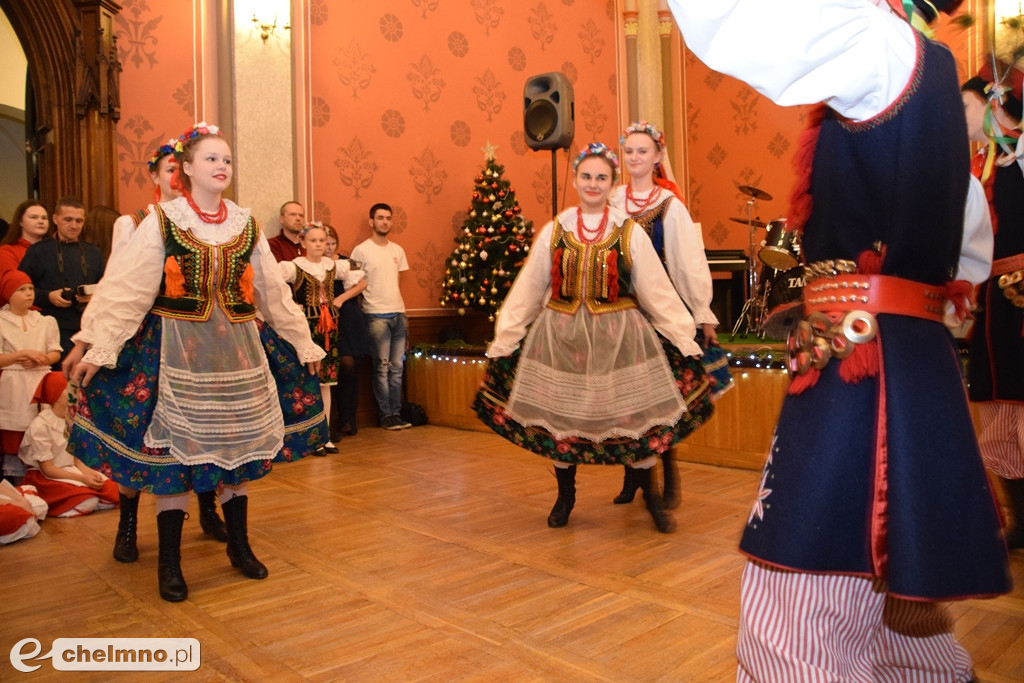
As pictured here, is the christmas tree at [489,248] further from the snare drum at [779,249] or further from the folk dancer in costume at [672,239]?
the folk dancer in costume at [672,239]

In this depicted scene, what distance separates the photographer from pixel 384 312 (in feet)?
20.1

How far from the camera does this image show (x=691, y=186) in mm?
A: 9688

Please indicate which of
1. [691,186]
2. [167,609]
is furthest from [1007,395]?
[691,186]

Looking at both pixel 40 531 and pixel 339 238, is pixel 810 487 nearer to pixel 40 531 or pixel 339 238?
pixel 40 531

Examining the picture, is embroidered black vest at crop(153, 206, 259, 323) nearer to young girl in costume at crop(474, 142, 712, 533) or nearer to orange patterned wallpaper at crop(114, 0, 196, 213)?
young girl in costume at crop(474, 142, 712, 533)

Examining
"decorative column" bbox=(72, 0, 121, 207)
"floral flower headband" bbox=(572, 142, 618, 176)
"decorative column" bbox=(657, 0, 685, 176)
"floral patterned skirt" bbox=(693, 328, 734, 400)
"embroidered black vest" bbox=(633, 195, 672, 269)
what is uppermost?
"decorative column" bbox=(657, 0, 685, 176)

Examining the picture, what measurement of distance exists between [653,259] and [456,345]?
11.7ft

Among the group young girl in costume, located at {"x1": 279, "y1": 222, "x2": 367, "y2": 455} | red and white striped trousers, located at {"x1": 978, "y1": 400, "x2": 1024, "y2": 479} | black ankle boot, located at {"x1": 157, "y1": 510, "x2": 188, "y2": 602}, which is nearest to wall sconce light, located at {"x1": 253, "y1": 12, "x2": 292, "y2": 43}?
young girl in costume, located at {"x1": 279, "y1": 222, "x2": 367, "y2": 455}

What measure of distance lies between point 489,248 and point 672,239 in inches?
141

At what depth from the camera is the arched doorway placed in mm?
5008

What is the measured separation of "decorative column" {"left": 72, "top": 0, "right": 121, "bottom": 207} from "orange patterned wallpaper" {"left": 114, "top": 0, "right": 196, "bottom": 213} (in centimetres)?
30

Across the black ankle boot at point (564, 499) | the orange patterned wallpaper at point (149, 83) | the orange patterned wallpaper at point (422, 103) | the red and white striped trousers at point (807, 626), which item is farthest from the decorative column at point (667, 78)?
the red and white striped trousers at point (807, 626)

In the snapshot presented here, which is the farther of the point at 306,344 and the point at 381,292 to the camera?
the point at 381,292

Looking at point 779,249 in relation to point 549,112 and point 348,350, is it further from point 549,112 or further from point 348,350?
point 348,350
